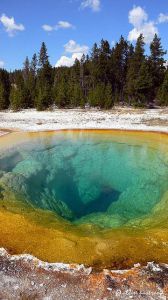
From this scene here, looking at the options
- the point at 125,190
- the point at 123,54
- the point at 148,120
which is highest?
the point at 123,54

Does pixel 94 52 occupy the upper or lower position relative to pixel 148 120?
upper

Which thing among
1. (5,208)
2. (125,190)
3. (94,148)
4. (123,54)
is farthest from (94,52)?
(5,208)

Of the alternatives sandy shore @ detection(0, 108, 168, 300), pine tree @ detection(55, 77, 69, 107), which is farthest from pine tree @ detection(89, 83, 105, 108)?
sandy shore @ detection(0, 108, 168, 300)

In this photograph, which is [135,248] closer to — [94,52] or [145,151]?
[145,151]

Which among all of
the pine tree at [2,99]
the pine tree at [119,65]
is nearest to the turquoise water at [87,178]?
the pine tree at [2,99]

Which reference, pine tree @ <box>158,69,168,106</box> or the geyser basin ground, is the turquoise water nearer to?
the geyser basin ground

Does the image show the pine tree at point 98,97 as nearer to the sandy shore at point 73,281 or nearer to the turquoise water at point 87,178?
the turquoise water at point 87,178
